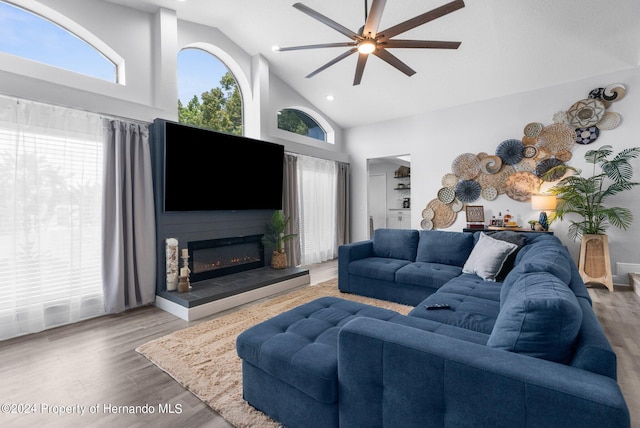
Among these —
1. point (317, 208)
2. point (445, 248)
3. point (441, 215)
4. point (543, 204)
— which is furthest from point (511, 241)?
point (317, 208)

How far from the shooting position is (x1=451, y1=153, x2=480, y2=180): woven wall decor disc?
5.14 m

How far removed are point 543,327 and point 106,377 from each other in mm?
2611

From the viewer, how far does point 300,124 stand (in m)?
5.84

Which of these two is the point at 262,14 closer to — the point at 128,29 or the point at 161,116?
the point at 128,29

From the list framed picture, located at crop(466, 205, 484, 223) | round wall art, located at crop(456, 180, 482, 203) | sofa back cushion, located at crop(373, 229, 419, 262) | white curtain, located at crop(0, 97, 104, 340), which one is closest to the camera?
white curtain, located at crop(0, 97, 104, 340)

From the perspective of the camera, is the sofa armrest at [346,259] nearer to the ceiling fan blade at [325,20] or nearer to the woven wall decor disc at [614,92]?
the ceiling fan blade at [325,20]

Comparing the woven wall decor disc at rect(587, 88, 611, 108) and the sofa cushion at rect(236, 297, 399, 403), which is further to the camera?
the woven wall decor disc at rect(587, 88, 611, 108)

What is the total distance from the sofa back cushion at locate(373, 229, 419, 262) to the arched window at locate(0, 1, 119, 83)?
3.79 m

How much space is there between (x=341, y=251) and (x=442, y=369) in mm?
2847

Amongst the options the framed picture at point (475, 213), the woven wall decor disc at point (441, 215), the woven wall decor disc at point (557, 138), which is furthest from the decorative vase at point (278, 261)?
the woven wall decor disc at point (557, 138)

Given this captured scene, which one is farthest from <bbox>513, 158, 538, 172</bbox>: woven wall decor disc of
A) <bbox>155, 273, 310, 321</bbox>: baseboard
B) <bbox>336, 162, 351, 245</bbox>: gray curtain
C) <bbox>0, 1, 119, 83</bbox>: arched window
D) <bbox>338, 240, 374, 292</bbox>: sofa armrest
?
<bbox>0, 1, 119, 83</bbox>: arched window

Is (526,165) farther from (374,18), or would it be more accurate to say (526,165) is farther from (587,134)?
(374,18)

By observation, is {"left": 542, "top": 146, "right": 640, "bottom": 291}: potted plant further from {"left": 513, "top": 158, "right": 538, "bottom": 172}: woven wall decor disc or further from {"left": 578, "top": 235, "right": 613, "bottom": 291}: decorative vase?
{"left": 513, "top": 158, "right": 538, "bottom": 172}: woven wall decor disc

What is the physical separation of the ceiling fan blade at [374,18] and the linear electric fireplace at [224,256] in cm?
304
